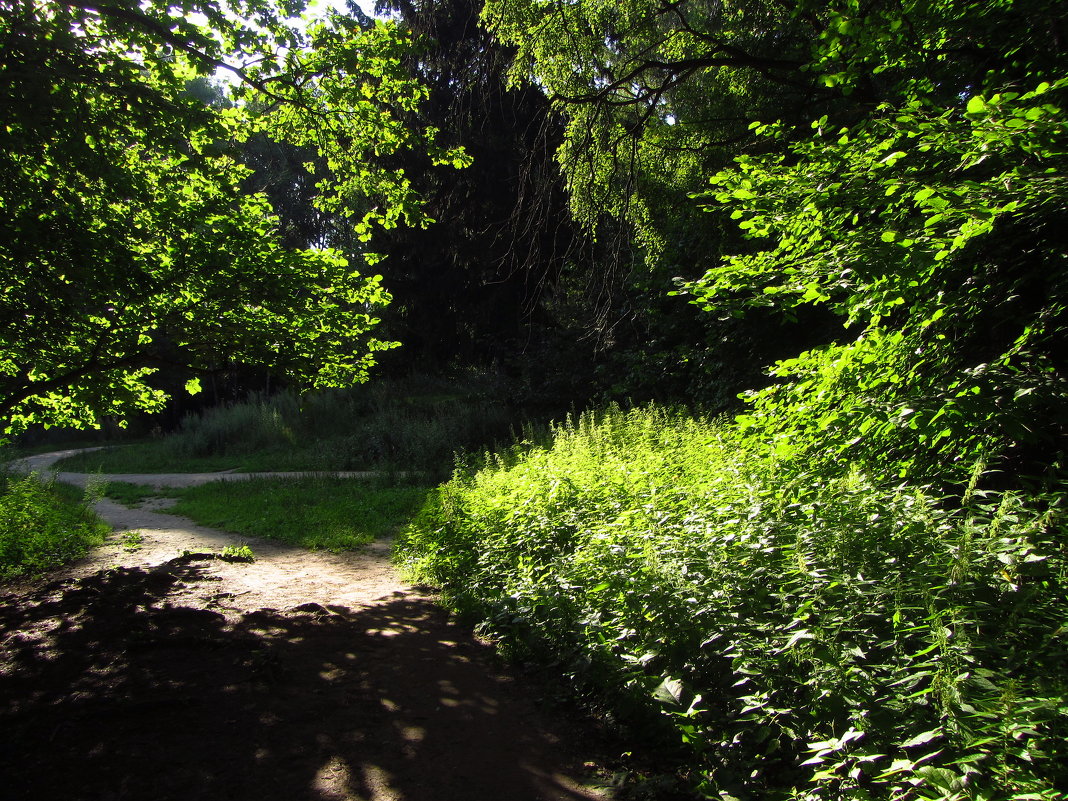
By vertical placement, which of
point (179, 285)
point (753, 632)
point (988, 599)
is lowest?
point (753, 632)

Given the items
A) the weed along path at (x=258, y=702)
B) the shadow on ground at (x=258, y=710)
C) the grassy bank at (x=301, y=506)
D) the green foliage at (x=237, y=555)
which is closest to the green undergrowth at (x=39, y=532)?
the weed along path at (x=258, y=702)

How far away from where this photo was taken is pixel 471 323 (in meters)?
22.8

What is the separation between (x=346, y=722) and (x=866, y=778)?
2937 mm

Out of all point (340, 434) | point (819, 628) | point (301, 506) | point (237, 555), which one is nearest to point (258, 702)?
point (819, 628)

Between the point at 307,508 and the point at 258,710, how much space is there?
8508 mm

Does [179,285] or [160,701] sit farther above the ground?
[179,285]

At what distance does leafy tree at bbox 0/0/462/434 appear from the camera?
5.80 metres

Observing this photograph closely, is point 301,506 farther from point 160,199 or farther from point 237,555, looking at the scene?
point 160,199


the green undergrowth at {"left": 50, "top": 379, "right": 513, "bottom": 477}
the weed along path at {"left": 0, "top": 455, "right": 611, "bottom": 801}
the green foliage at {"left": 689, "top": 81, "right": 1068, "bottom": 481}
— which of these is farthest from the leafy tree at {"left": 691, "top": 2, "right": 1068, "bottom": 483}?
the green undergrowth at {"left": 50, "top": 379, "right": 513, "bottom": 477}

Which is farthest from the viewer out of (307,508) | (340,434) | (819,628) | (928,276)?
(340,434)

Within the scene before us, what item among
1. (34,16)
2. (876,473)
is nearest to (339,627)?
(876,473)

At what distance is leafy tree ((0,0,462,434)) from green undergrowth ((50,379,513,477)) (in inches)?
307

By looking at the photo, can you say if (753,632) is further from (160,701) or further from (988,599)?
(160,701)

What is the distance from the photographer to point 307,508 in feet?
41.0
